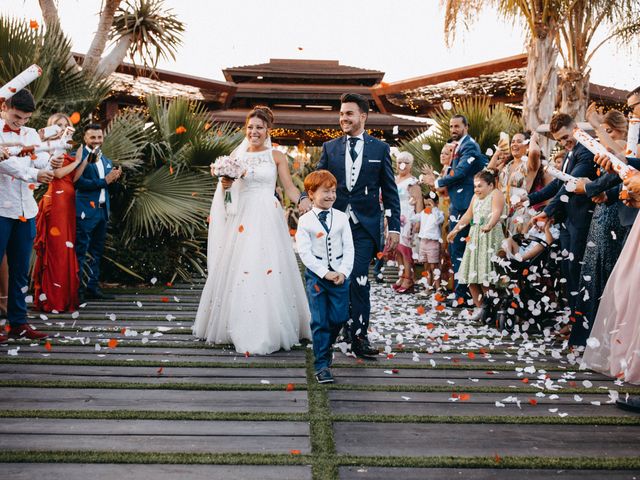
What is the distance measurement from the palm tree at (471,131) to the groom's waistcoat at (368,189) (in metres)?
6.80

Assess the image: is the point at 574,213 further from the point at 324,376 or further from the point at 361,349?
the point at 324,376

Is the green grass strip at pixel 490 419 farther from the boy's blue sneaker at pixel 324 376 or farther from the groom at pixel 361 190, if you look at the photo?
the groom at pixel 361 190

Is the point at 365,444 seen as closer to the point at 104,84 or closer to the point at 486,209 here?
the point at 486,209

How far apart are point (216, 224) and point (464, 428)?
135 inches

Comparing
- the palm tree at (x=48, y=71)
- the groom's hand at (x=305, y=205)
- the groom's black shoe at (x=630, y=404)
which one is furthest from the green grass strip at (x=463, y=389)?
the palm tree at (x=48, y=71)

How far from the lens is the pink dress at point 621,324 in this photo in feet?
15.9

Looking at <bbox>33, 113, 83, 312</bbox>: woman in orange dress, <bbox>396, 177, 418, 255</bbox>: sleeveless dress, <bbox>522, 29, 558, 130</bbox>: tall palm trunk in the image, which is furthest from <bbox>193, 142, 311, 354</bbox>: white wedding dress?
<bbox>522, 29, 558, 130</bbox>: tall palm trunk

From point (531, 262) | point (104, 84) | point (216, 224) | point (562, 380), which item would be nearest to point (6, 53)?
point (104, 84)

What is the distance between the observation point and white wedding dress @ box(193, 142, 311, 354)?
19.1ft

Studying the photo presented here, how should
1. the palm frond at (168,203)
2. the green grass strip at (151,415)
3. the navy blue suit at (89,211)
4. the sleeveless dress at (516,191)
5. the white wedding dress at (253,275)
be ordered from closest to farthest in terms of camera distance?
the green grass strip at (151,415) < the white wedding dress at (253,275) < the sleeveless dress at (516,191) < the navy blue suit at (89,211) < the palm frond at (168,203)

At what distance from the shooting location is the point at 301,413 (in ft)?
13.3

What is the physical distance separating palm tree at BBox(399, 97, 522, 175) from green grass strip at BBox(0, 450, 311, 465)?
31.6ft

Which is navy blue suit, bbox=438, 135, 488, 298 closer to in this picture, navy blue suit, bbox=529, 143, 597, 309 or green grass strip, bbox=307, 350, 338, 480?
navy blue suit, bbox=529, 143, 597, 309

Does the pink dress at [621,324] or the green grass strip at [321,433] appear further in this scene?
the pink dress at [621,324]
